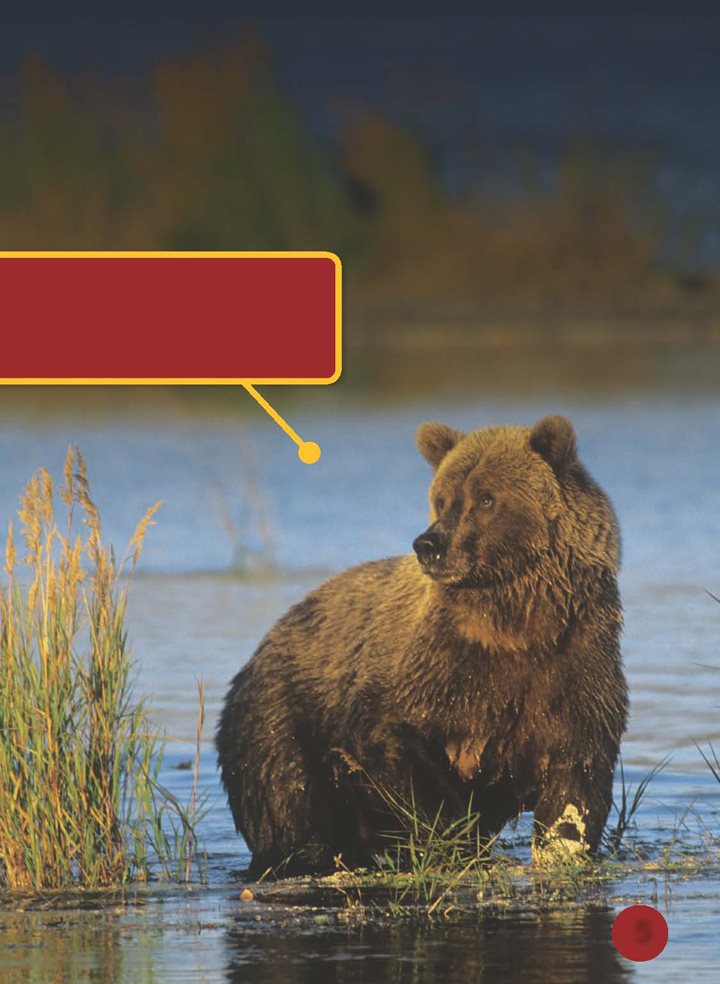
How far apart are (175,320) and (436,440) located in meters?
1.02

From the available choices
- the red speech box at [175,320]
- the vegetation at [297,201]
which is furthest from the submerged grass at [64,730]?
the vegetation at [297,201]

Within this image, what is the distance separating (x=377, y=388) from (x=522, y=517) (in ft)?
73.8

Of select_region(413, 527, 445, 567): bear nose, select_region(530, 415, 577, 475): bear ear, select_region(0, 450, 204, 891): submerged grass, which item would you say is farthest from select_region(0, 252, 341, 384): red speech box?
select_region(530, 415, 577, 475): bear ear

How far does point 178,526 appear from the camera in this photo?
17953 mm

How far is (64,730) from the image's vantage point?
7469 mm

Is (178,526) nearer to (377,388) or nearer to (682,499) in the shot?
(682,499)

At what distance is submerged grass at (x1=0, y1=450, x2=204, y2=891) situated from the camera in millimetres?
7383

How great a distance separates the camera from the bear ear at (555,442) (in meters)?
7.80

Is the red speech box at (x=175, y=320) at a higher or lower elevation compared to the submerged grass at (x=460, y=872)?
higher

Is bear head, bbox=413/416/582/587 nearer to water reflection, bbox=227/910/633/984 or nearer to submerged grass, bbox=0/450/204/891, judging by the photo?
submerged grass, bbox=0/450/204/891

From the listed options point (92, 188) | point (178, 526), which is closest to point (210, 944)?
point (178, 526)

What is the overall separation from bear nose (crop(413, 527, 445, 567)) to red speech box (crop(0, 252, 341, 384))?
63 cm

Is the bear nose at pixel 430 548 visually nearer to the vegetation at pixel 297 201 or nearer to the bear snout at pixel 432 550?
the bear snout at pixel 432 550

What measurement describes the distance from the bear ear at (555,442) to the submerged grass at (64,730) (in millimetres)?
1360
